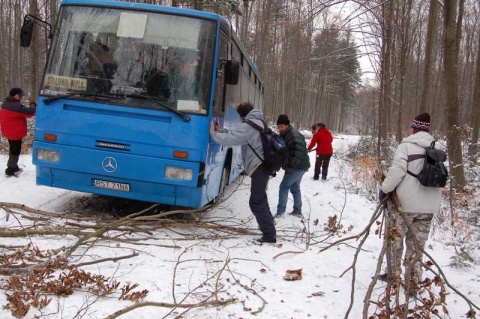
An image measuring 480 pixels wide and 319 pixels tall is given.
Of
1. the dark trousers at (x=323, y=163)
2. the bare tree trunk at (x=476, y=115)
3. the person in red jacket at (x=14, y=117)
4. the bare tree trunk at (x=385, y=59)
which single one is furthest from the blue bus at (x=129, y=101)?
the bare tree trunk at (x=476, y=115)

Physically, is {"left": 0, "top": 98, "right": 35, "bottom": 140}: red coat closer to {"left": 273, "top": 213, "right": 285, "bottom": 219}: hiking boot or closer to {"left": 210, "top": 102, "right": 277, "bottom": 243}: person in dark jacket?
{"left": 210, "top": 102, "right": 277, "bottom": 243}: person in dark jacket

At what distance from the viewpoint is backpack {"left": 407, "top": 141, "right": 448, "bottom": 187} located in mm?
4309

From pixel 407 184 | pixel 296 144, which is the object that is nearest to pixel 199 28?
pixel 296 144

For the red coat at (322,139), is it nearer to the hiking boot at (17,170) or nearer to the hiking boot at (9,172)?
the hiking boot at (17,170)

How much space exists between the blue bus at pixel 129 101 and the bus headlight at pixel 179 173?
0.05ft

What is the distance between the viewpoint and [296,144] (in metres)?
8.05

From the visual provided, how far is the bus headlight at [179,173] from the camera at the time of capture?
602 centimetres

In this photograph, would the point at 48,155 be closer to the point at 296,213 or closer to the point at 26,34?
the point at 26,34

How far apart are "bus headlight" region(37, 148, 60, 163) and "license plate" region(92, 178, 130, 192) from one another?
622 mm

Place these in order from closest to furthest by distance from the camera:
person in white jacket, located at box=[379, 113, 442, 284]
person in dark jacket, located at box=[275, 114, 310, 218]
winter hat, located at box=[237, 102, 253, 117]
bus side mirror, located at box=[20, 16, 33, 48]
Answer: person in white jacket, located at box=[379, 113, 442, 284] → bus side mirror, located at box=[20, 16, 33, 48] → winter hat, located at box=[237, 102, 253, 117] → person in dark jacket, located at box=[275, 114, 310, 218]

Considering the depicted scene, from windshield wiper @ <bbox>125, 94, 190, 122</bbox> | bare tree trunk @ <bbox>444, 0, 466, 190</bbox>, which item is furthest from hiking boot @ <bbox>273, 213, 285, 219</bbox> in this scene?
bare tree trunk @ <bbox>444, 0, 466, 190</bbox>

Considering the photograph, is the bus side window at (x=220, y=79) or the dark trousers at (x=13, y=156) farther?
the dark trousers at (x=13, y=156)

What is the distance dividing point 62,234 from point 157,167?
154 centimetres

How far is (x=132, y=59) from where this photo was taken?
20.1 feet
